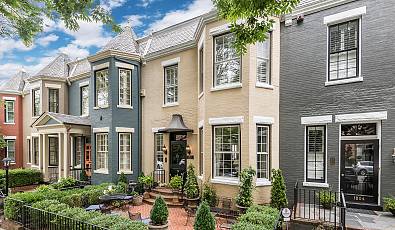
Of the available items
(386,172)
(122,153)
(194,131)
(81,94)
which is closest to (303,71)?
(386,172)

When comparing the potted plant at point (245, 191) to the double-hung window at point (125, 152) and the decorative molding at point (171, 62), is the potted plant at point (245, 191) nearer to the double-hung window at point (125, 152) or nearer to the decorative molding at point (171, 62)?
the decorative molding at point (171, 62)

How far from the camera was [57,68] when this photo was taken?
2223cm

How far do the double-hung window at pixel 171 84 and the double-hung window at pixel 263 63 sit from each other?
524 centimetres

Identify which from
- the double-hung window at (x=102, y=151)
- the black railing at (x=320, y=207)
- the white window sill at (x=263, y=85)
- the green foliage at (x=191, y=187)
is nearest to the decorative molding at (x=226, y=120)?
the white window sill at (x=263, y=85)

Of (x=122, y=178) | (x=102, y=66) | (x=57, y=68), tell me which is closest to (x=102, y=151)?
(x=122, y=178)

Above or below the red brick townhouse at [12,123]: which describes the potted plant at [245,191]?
below

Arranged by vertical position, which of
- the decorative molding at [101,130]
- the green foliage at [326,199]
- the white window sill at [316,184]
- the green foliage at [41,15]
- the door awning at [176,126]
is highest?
the green foliage at [41,15]

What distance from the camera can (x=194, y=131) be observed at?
1417cm

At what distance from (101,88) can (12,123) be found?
13257mm

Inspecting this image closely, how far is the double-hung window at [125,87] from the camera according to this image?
16.5 m

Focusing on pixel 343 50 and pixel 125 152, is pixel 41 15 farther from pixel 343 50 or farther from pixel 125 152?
pixel 125 152

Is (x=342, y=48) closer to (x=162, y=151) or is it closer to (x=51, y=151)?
(x=162, y=151)

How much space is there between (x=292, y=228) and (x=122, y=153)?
10540 mm

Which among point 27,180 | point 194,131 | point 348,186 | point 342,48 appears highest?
point 342,48
